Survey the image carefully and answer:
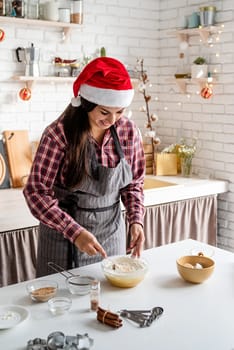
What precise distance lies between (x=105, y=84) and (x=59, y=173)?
446 mm

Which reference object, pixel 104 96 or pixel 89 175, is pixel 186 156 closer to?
pixel 89 175

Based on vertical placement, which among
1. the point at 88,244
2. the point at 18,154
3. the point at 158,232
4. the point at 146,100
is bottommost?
the point at 158,232

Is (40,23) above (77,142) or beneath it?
above

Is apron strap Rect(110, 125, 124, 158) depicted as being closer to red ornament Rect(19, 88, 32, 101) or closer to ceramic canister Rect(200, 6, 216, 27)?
red ornament Rect(19, 88, 32, 101)

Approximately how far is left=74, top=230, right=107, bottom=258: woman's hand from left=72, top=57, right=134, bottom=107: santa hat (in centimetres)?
57

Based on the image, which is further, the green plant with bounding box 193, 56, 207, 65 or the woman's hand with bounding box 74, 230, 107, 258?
the green plant with bounding box 193, 56, 207, 65

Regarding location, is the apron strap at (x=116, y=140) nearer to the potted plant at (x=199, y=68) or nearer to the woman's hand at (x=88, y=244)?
the woman's hand at (x=88, y=244)

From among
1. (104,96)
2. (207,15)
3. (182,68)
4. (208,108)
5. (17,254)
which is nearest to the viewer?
(104,96)

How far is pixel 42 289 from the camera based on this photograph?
71.2 inches

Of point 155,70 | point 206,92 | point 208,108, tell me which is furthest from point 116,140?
point 155,70

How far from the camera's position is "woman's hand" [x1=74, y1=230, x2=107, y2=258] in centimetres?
196

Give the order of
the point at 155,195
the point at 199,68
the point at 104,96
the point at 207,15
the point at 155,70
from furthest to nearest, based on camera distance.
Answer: the point at 155,70 → the point at 199,68 → the point at 207,15 → the point at 155,195 → the point at 104,96

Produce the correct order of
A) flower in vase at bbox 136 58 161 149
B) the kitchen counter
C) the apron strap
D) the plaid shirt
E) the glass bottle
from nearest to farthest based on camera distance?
the plaid shirt
the apron strap
the kitchen counter
the glass bottle
flower in vase at bbox 136 58 161 149

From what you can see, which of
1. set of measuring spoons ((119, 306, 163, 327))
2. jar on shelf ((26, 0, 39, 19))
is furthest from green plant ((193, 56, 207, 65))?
set of measuring spoons ((119, 306, 163, 327))
